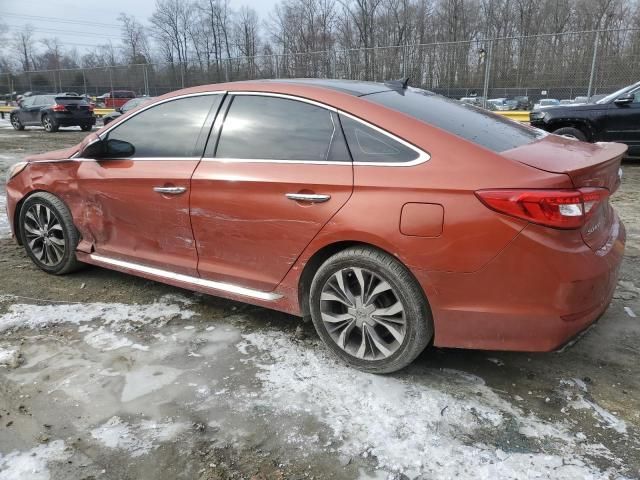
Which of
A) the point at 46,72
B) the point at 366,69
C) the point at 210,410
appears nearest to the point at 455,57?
the point at 366,69

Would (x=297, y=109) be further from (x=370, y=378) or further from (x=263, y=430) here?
(x=263, y=430)

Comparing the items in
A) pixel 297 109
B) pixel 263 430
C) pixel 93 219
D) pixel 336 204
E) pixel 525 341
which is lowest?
pixel 263 430

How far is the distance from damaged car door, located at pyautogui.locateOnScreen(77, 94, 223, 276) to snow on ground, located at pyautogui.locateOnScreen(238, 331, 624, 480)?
1.08 meters

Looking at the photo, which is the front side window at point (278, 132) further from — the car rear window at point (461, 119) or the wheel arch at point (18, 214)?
the wheel arch at point (18, 214)

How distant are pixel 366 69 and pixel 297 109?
44.1 feet

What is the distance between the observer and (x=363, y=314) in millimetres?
2850

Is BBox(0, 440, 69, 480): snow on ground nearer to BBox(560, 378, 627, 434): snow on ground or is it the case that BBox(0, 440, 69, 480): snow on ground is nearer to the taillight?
the taillight

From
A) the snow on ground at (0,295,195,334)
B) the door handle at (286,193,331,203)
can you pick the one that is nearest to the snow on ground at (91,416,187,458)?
the snow on ground at (0,295,195,334)

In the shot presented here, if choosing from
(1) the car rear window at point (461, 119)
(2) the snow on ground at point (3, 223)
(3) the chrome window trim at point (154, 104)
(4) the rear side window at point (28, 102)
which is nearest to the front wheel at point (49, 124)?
(4) the rear side window at point (28, 102)

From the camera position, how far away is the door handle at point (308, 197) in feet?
9.25

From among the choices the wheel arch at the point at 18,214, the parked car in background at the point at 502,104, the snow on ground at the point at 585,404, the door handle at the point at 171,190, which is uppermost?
the parked car in background at the point at 502,104

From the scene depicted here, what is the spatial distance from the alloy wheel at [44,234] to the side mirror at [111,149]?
734 millimetres

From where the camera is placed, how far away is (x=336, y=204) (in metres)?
2.77

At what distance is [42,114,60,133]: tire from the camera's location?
2122cm
